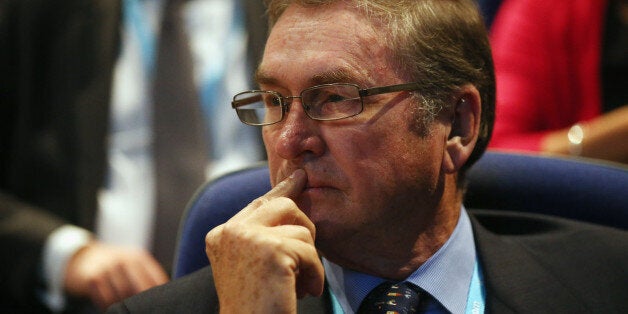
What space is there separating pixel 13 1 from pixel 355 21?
125 cm

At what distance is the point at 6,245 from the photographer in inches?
86.5

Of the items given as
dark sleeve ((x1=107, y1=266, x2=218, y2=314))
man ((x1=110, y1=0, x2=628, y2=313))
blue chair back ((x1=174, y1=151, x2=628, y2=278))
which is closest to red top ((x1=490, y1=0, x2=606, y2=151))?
blue chair back ((x1=174, y1=151, x2=628, y2=278))

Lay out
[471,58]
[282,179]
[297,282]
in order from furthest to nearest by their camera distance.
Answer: [471,58]
[282,179]
[297,282]

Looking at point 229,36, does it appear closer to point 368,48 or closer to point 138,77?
point 138,77

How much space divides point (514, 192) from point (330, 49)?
54cm

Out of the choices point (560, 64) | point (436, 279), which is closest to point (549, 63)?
point (560, 64)

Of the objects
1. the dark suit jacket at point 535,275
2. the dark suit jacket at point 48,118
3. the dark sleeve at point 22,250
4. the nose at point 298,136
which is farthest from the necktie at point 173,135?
the nose at point 298,136

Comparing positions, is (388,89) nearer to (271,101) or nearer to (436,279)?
(271,101)

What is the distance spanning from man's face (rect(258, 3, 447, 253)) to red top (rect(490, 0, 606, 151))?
3.00 feet

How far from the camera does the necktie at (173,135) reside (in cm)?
229

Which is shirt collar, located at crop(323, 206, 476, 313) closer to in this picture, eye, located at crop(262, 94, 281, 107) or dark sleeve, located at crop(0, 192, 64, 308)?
eye, located at crop(262, 94, 281, 107)

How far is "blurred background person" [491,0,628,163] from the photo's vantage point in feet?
8.08

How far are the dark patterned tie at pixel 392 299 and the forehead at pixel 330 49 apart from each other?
391mm

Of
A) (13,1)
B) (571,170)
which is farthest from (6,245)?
(571,170)
